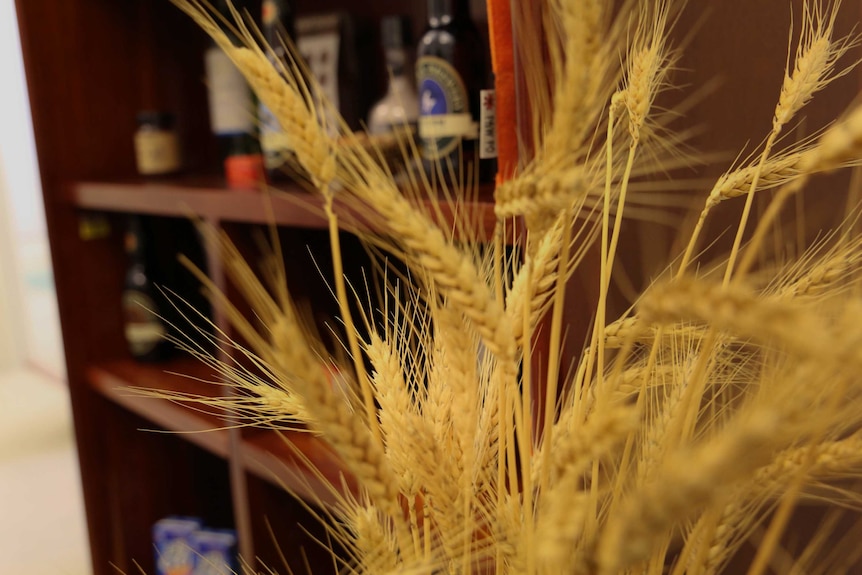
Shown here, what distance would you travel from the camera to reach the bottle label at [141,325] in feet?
4.58

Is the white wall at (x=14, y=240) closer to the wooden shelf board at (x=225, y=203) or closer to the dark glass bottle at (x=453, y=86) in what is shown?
the wooden shelf board at (x=225, y=203)

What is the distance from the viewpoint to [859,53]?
581 mm

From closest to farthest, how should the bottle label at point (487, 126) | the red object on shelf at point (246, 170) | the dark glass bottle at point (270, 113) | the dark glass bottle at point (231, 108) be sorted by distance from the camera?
the bottle label at point (487, 126)
the dark glass bottle at point (270, 113)
the red object on shelf at point (246, 170)
the dark glass bottle at point (231, 108)

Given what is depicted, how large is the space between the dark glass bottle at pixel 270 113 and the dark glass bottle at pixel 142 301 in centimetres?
43

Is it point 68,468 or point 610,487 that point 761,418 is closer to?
point 610,487

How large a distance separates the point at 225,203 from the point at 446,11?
0.39 metres

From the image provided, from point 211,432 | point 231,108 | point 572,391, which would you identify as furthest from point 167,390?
point 572,391

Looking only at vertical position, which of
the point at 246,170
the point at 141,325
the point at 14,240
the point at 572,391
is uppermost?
the point at 246,170

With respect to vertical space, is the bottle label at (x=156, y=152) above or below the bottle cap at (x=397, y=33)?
below

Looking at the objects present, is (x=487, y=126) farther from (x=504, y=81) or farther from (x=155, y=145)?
(x=155, y=145)

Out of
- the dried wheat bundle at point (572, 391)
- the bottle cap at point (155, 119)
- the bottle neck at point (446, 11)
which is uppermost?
the bottle neck at point (446, 11)

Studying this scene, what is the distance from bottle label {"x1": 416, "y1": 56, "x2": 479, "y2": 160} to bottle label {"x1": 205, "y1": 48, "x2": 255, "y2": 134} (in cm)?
53

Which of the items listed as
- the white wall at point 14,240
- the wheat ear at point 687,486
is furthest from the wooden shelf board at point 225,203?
the white wall at point 14,240

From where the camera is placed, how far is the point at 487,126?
80 cm
